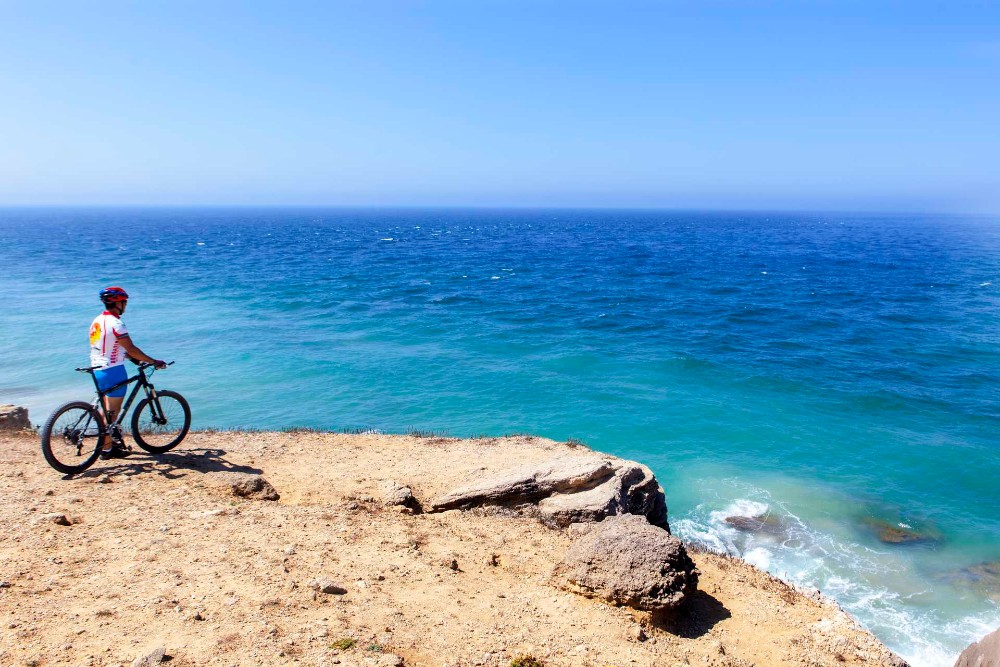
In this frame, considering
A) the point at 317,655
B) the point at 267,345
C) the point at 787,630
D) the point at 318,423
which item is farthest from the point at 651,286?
the point at 317,655

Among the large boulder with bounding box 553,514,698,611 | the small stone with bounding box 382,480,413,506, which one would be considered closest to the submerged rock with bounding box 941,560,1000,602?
the large boulder with bounding box 553,514,698,611

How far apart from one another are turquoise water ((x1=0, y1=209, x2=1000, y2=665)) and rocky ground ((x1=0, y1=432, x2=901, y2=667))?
613 centimetres

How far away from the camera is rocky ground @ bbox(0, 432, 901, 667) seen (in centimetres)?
522

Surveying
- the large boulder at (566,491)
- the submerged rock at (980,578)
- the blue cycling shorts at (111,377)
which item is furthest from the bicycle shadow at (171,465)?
the submerged rock at (980,578)

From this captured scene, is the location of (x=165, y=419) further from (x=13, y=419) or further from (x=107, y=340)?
A: (x=13, y=419)

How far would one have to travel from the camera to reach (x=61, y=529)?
6793 millimetres

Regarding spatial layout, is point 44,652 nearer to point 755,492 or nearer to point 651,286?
point 755,492

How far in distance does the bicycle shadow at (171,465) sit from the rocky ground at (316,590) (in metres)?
0.04

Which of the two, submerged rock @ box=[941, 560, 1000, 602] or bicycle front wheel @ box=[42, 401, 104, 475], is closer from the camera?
bicycle front wheel @ box=[42, 401, 104, 475]

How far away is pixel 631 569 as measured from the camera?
6711 mm

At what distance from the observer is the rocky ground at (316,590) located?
17.1ft

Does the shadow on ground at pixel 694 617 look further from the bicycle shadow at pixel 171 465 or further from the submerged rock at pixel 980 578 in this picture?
the submerged rock at pixel 980 578

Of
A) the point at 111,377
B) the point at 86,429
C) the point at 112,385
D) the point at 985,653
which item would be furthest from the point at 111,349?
the point at 985,653

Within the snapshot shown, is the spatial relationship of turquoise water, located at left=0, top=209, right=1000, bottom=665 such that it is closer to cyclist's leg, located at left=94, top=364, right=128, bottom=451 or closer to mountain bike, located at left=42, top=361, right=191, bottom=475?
mountain bike, located at left=42, top=361, right=191, bottom=475
